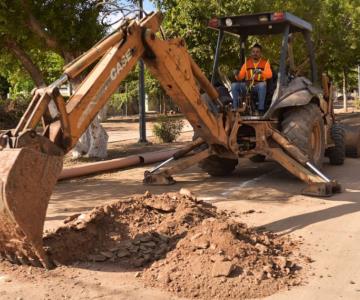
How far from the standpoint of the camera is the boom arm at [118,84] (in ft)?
15.5

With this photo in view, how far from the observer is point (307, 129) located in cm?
835

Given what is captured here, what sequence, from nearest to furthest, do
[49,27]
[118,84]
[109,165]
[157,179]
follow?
[118,84]
[157,179]
[109,165]
[49,27]

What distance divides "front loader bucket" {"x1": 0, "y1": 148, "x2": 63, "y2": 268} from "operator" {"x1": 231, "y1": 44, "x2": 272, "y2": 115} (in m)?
4.65

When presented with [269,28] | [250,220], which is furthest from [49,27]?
[250,220]

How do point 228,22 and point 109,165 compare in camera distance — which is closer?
point 228,22

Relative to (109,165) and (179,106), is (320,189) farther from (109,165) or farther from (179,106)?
(109,165)

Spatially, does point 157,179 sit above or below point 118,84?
below

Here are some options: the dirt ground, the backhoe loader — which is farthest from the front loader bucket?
the dirt ground

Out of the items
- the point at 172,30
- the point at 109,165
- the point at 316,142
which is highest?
the point at 172,30

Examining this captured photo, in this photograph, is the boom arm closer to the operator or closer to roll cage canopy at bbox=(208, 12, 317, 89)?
the operator

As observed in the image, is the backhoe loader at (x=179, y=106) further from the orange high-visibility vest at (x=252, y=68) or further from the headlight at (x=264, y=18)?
the orange high-visibility vest at (x=252, y=68)

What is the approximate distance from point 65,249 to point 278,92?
4.88 meters

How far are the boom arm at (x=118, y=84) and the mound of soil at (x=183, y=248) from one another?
90 cm

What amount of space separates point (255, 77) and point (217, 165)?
1.67 meters
